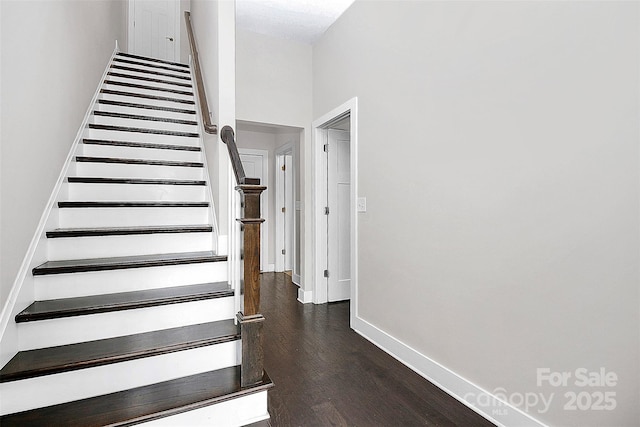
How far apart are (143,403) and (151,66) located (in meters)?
4.16

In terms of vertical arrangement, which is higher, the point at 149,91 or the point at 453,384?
the point at 149,91

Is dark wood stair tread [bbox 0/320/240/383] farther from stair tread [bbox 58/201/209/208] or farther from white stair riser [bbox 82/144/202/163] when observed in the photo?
white stair riser [bbox 82/144/202/163]

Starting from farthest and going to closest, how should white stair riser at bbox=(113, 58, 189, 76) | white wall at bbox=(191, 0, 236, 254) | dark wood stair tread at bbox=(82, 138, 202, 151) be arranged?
white stair riser at bbox=(113, 58, 189, 76) → dark wood stair tread at bbox=(82, 138, 202, 151) → white wall at bbox=(191, 0, 236, 254)

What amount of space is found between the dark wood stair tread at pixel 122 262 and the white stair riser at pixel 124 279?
0.03 m

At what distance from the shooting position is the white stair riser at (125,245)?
1.92 metres

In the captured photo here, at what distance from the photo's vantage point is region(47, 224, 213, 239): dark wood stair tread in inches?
75.4

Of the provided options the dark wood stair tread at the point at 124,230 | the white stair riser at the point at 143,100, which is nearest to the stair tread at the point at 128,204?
the dark wood stair tread at the point at 124,230

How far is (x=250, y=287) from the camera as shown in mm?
1646

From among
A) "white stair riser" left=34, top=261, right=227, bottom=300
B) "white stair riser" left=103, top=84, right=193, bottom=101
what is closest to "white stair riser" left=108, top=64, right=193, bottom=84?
"white stair riser" left=103, top=84, right=193, bottom=101

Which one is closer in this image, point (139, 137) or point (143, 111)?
point (139, 137)

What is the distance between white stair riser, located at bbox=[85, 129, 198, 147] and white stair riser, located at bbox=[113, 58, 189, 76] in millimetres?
1610

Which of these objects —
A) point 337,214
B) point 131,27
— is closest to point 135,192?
point 337,214

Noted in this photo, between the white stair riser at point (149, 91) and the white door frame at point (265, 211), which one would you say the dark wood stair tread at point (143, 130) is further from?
the white door frame at point (265, 211)

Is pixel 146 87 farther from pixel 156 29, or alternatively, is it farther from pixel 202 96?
pixel 156 29
